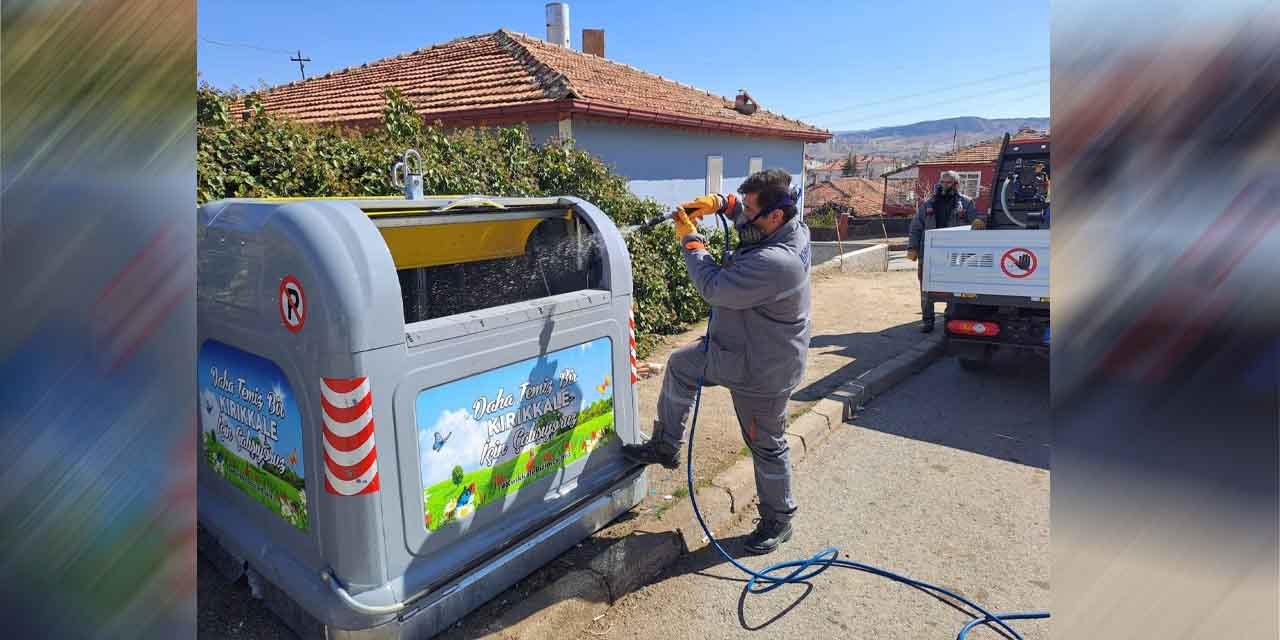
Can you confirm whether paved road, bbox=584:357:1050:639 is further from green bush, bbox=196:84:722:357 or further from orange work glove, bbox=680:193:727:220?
green bush, bbox=196:84:722:357

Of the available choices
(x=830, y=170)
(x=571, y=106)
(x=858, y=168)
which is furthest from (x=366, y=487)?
(x=858, y=168)

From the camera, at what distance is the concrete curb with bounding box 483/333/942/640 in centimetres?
297

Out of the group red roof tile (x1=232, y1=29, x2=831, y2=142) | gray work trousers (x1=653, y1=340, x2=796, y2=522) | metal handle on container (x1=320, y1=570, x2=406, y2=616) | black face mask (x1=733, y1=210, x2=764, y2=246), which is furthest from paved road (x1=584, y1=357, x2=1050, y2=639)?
red roof tile (x1=232, y1=29, x2=831, y2=142)

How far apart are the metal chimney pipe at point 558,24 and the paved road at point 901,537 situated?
43.2 ft

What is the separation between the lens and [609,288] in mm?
3482

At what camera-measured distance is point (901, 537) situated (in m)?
3.87

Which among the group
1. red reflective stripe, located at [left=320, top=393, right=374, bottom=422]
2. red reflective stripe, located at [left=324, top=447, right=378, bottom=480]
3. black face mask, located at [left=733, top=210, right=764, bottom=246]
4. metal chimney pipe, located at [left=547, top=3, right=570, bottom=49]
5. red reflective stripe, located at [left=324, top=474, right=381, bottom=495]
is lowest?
red reflective stripe, located at [left=324, top=474, right=381, bottom=495]

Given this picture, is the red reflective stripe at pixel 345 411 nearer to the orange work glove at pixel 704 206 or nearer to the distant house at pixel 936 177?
the orange work glove at pixel 704 206

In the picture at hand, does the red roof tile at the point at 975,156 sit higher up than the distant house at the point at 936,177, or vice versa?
the red roof tile at the point at 975,156

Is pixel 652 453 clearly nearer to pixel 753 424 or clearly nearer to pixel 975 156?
pixel 753 424

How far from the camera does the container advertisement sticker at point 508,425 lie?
2.74 meters

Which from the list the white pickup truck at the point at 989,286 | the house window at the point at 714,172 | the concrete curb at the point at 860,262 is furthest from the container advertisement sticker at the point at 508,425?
the house window at the point at 714,172

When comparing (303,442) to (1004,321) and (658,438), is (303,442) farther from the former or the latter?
(1004,321)

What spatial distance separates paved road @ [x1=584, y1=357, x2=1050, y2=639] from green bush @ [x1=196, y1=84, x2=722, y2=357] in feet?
9.42
